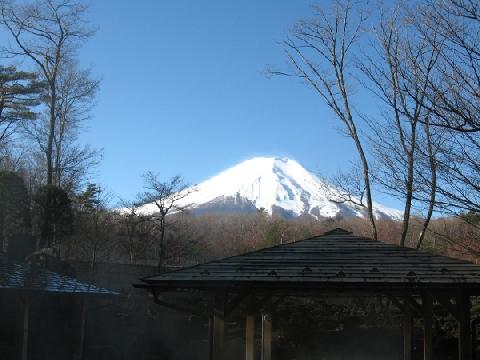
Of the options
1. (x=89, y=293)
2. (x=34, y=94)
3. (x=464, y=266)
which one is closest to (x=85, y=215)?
(x=34, y=94)

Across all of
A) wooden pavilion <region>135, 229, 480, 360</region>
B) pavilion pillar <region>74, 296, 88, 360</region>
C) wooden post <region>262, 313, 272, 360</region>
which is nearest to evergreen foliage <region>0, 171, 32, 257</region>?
pavilion pillar <region>74, 296, 88, 360</region>

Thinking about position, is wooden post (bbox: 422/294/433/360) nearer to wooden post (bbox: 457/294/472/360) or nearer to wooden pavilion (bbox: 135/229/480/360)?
wooden pavilion (bbox: 135/229/480/360)

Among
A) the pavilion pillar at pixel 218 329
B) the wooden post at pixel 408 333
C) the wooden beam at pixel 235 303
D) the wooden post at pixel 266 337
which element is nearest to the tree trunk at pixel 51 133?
the wooden post at pixel 266 337

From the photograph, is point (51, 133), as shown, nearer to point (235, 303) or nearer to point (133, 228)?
point (133, 228)

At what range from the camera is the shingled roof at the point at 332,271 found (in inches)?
382

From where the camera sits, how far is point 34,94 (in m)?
30.2

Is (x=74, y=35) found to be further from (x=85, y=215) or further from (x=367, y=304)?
(x=367, y=304)

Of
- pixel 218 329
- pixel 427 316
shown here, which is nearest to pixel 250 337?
pixel 218 329

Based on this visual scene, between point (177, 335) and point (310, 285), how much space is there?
14233 millimetres

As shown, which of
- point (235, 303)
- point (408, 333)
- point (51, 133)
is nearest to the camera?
point (235, 303)

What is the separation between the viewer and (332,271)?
10031 millimetres

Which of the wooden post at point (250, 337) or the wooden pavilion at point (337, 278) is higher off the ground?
the wooden pavilion at point (337, 278)

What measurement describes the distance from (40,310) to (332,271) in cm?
1335

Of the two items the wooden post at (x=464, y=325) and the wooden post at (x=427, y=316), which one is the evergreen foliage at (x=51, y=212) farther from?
the wooden post at (x=464, y=325)
